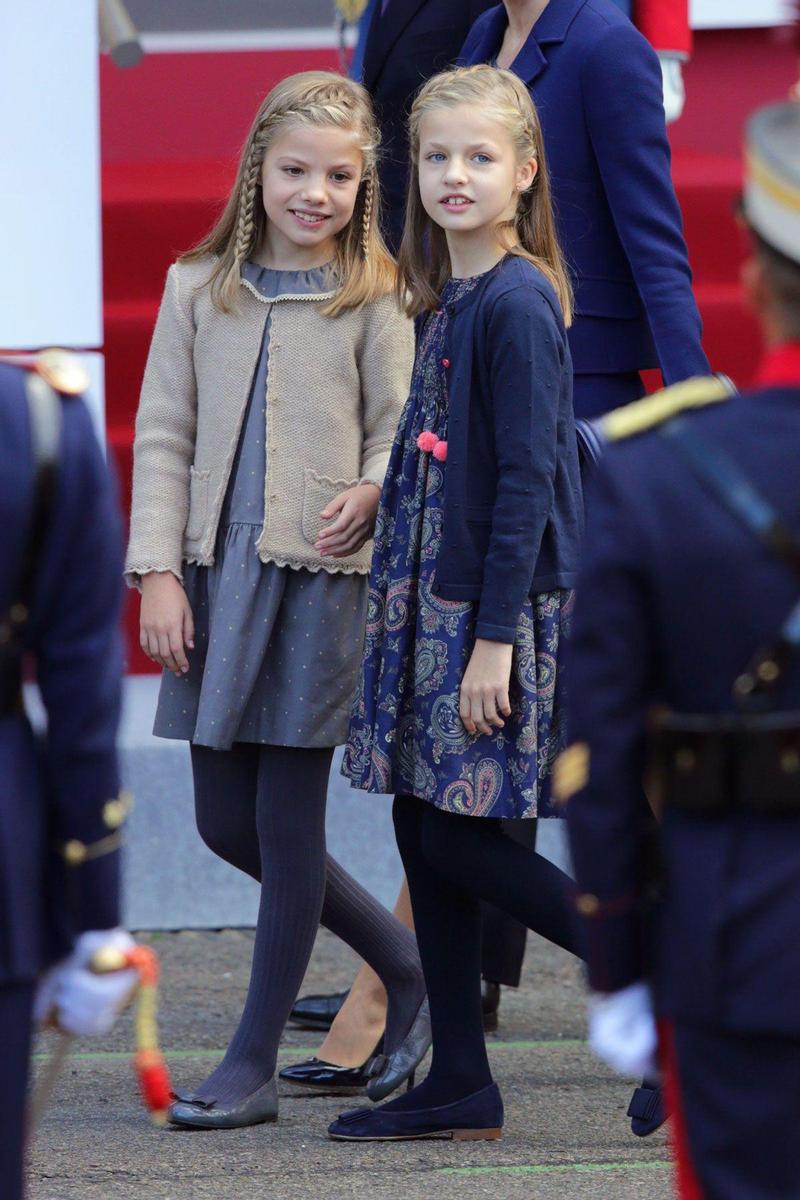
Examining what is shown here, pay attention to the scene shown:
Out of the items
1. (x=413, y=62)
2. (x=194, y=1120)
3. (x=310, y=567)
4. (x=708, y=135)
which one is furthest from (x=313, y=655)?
(x=708, y=135)

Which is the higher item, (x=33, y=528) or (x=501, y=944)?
(x=33, y=528)

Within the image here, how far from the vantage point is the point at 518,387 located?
319cm

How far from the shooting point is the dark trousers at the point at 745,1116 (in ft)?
6.23

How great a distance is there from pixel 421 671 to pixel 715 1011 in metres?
1.41

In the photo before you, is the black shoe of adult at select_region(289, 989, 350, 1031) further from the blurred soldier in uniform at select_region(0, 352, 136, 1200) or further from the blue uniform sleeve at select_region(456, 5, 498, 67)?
the blurred soldier in uniform at select_region(0, 352, 136, 1200)

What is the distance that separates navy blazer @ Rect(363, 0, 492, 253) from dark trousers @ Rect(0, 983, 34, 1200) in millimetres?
2425

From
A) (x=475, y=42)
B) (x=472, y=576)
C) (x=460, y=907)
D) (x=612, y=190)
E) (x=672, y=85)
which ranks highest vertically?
(x=475, y=42)

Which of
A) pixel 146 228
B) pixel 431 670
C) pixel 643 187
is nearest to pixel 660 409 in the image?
pixel 431 670

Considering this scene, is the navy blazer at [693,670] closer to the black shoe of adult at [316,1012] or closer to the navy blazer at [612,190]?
the navy blazer at [612,190]

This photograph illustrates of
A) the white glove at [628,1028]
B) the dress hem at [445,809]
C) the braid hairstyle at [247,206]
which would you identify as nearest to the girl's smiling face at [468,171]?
the braid hairstyle at [247,206]

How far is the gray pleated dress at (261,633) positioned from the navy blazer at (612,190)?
1.49ft

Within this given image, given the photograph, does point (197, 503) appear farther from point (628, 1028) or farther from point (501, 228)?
point (628, 1028)

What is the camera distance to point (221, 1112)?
3.46 m

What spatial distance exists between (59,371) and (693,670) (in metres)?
0.68
